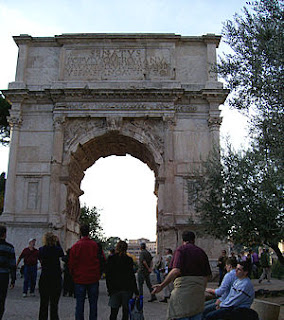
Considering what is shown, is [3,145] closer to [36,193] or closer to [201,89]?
[36,193]

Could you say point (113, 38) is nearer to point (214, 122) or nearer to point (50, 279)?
point (214, 122)

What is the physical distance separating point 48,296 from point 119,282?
1.09 m

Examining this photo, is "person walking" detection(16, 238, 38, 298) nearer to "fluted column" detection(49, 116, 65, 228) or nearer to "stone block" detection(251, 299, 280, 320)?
"fluted column" detection(49, 116, 65, 228)

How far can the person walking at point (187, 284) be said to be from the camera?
404cm

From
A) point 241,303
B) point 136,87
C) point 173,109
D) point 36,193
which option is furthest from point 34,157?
point 241,303

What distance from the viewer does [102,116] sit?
53.9 feet

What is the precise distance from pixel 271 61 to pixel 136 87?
8.36 meters

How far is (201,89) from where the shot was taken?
1648 centimetres

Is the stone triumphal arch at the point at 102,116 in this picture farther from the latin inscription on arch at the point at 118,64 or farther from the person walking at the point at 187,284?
the person walking at the point at 187,284

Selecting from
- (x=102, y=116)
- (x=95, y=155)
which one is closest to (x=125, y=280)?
(x=102, y=116)

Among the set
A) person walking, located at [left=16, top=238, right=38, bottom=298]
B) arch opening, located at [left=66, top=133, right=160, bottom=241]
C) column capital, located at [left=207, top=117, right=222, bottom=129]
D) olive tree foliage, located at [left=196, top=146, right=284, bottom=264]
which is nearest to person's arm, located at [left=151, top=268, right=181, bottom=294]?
olive tree foliage, located at [left=196, top=146, right=284, bottom=264]

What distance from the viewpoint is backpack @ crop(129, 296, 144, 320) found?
496cm

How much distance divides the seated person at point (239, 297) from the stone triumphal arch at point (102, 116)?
9944 mm

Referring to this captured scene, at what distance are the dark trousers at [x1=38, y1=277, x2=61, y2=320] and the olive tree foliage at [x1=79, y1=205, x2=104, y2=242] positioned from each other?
3204 centimetres
